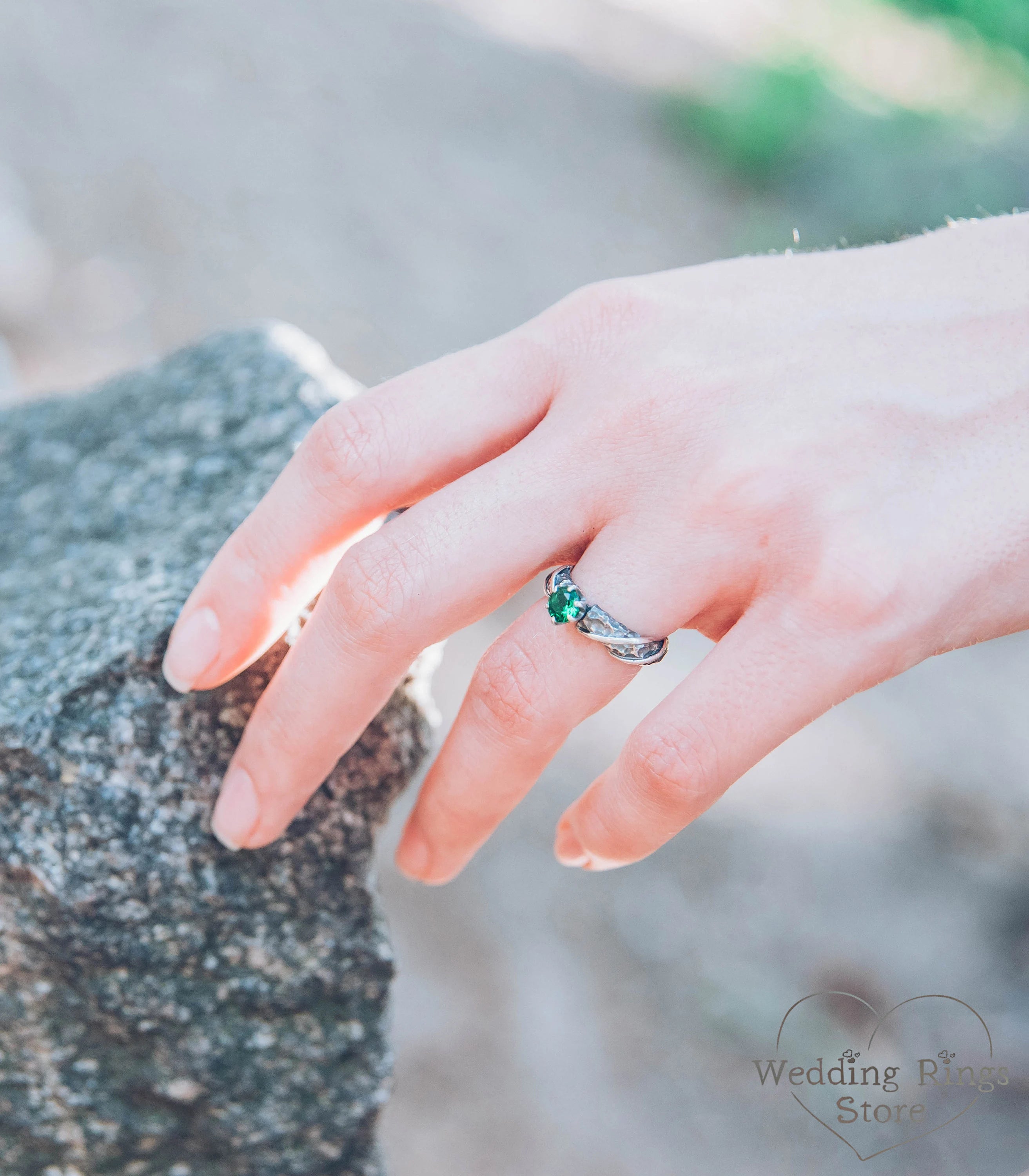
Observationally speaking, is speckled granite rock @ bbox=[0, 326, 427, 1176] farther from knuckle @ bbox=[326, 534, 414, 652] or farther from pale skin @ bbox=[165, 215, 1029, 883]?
knuckle @ bbox=[326, 534, 414, 652]

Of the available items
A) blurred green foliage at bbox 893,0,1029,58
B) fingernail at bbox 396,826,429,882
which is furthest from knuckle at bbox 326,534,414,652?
blurred green foliage at bbox 893,0,1029,58

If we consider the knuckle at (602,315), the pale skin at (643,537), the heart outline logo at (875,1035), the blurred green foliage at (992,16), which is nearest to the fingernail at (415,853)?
the pale skin at (643,537)

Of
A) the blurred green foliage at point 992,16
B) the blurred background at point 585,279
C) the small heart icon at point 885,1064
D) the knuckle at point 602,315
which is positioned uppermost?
the blurred green foliage at point 992,16

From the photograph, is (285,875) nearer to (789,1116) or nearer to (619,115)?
(789,1116)

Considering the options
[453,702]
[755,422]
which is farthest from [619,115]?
[755,422]

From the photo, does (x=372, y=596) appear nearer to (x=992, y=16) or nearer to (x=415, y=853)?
(x=415, y=853)

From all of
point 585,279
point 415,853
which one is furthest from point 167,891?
point 585,279

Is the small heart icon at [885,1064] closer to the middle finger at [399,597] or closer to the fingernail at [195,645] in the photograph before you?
the middle finger at [399,597]
